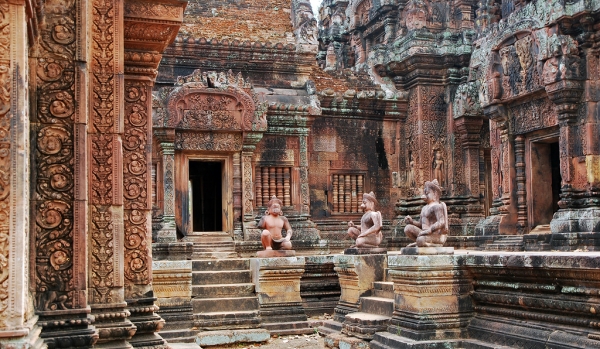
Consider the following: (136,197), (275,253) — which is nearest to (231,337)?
(275,253)

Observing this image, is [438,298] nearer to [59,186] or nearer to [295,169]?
[59,186]

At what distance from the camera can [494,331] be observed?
7402 mm

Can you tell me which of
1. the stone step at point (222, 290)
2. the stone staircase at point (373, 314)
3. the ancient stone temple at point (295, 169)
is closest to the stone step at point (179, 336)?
the ancient stone temple at point (295, 169)

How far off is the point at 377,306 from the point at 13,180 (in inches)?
249

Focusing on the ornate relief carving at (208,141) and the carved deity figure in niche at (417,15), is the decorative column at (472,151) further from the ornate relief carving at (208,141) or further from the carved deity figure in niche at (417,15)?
the ornate relief carving at (208,141)

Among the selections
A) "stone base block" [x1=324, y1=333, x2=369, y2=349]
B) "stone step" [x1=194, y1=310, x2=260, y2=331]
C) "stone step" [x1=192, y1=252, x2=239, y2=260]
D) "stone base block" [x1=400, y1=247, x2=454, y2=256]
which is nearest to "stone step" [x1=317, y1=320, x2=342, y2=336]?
"stone base block" [x1=324, y1=333, x2=369, y2=349]

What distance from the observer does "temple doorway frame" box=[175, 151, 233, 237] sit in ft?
43.6

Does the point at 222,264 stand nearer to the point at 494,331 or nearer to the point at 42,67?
the point at 494,331

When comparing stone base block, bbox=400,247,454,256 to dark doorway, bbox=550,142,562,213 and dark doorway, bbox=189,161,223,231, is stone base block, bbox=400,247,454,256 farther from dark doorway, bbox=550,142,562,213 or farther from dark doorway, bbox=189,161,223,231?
dark doorway, bbox=189,161,223,231

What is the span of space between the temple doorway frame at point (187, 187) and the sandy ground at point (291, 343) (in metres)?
3.05

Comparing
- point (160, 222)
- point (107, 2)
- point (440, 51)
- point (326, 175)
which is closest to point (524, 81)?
point (440, 51)

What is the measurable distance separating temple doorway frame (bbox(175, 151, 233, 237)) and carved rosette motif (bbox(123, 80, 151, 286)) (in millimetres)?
7537

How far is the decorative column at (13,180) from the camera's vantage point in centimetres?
378

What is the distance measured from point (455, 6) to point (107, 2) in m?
Answer: 11.7
